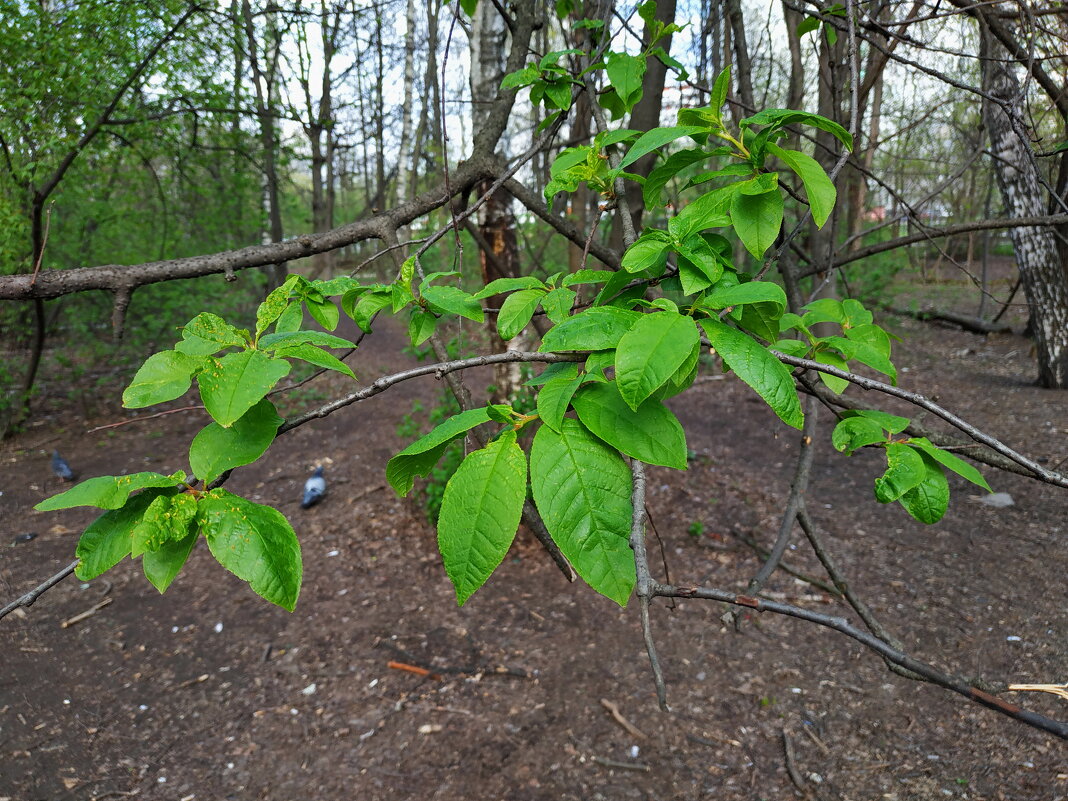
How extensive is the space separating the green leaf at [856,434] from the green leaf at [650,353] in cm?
46

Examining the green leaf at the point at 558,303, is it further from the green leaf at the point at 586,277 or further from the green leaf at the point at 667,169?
the green leaf at the point at 667,169

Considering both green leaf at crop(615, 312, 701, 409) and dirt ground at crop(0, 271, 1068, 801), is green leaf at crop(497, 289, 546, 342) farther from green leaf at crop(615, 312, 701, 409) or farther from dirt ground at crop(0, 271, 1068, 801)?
dirt ground at crop(0, 271, 1068, 801)

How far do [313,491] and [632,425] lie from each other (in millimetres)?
4902

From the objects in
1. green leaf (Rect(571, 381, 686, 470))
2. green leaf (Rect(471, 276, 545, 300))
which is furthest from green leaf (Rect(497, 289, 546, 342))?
green leaf (Rect(571, 381, 686, 470))

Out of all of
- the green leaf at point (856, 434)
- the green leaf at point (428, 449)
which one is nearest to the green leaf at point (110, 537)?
the green leaf at point (428, 449)

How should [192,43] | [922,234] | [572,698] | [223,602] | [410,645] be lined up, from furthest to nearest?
[192,43], [223,602], [410,645], [572,698], [922,234]

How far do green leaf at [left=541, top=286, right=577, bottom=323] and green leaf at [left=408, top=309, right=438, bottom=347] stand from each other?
0.27 metres

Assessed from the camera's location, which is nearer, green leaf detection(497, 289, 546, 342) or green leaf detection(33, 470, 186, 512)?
green leaf detection(33, 470, 186, 512)

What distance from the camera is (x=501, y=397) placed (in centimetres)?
446

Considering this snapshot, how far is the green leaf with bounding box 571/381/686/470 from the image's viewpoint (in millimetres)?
690

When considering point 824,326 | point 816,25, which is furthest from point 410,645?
point 824,326

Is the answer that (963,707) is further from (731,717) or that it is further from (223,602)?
(223,602)

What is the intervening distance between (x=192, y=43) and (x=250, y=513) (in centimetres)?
640

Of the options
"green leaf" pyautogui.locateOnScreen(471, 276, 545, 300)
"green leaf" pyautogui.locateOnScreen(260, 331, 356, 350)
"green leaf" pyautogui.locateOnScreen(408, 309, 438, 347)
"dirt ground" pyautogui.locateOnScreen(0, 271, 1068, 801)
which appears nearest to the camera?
"green leaf" pyautogui.locateOnScreen(260, 331, 356, 350)
